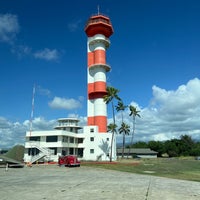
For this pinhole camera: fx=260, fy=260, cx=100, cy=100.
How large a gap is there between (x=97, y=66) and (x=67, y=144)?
2113 cm

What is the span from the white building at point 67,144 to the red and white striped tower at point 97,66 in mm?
2553

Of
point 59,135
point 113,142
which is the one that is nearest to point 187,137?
point 113,142

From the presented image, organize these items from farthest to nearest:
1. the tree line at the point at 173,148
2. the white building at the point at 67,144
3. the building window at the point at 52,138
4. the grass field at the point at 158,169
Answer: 1. the tree line at the point at 173,148
2. the building window at the point at 52,138
3. the white building at the point at 67,144
4. the grass field at the point at 158,169

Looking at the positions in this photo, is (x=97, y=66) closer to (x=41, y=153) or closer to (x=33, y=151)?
(x=41, y=153)

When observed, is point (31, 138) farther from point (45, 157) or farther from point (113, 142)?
point (113, 142)

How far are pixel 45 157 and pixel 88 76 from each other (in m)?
24.0

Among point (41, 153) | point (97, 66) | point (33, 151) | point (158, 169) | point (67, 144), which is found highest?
point (97, 66)

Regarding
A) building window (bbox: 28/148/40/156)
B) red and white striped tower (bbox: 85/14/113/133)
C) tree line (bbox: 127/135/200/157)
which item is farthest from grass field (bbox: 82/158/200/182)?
tree line (bbox: 127/135/200/157)

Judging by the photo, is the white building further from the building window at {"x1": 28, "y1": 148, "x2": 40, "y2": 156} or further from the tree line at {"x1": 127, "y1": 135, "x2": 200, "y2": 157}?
the tree line at {"x1": 127, "y1": 135, "x2": 200, "y2": 157}

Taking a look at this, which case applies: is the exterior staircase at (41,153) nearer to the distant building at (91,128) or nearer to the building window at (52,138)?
the distant building at (91,128)

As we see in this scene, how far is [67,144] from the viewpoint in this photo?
6359cm

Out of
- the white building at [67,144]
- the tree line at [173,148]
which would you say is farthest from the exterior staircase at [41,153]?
the tree line at [173,148]

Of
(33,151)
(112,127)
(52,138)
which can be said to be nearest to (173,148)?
(112,127)

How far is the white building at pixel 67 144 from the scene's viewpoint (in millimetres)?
60125
